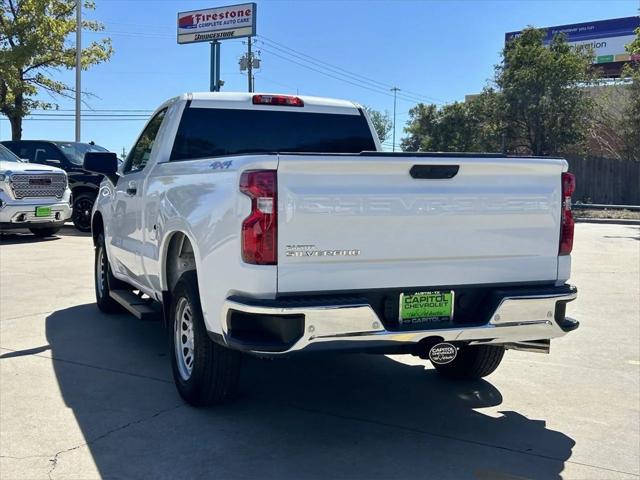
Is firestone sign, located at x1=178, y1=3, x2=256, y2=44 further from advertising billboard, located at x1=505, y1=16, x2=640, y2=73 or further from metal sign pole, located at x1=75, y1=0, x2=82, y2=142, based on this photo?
advertising billboard, located at x1=505, y1=16, x2=640, y2=73

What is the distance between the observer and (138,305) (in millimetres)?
5832

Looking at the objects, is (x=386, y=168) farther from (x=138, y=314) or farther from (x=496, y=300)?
(x=138, y=314)

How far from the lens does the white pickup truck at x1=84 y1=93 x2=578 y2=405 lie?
362 centimetres

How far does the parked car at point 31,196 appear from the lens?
13.6 meters

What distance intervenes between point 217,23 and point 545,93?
61.2 feet

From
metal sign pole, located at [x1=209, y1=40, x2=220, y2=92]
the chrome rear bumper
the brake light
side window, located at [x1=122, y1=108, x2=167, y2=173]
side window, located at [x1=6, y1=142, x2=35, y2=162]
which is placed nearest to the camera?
the chrome rear bumper

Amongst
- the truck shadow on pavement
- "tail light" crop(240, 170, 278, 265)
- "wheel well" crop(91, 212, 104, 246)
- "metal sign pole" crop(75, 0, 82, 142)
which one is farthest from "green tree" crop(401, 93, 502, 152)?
"tail light" crop(240, 170, 278, 265)

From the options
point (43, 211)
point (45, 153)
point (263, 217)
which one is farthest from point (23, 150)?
point (263, 217)

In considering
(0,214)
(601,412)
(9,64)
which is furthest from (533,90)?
(601,412)

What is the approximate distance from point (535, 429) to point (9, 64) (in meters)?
24.2

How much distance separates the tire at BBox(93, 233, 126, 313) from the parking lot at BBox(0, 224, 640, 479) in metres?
0.43

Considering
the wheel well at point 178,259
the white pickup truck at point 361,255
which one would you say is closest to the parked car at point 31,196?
the wheel well at point 178,259

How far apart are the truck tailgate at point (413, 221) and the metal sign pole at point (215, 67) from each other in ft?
114

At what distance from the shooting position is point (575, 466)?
3.86m
